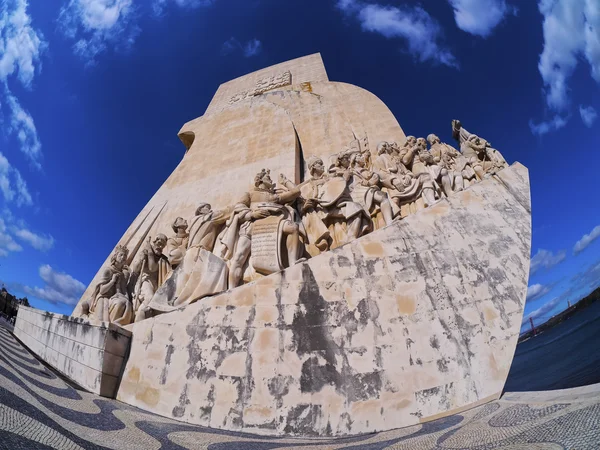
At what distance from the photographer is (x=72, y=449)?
1.54 metres

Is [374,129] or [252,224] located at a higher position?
[374,129]

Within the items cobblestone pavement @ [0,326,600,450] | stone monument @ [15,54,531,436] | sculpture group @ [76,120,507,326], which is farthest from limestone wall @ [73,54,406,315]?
cobblestone pavement @ [0,326,600,450]

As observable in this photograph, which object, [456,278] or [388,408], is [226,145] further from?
[388,408]

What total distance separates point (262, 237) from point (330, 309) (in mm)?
1710

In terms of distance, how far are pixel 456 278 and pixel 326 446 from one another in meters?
2.21

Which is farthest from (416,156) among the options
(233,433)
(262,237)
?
(233,433)

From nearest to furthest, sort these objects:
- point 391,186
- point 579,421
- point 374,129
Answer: point 579,421 → point 391,186 → point 374,129

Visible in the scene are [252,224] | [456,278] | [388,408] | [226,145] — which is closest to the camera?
[388,408]

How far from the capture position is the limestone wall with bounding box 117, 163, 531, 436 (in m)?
2.85

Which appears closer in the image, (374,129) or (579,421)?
(579,421)

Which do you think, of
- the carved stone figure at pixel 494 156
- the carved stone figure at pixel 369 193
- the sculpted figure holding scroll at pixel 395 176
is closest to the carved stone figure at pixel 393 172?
the sculpted figure holding scroll at pixel 395 176

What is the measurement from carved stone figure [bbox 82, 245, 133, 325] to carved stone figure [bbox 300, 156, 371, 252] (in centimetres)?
327

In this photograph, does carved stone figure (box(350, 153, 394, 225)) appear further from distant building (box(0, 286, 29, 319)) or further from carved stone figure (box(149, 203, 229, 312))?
distant building (box(0, 286, 29, 319))

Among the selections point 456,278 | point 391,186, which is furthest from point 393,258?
point 391,186
